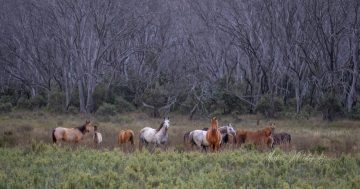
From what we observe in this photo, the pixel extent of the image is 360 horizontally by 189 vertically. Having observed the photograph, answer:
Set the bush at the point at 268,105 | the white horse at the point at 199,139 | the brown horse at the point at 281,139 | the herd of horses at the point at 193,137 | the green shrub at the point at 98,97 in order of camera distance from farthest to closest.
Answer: the green shrub at the point at 98,97 → the bush at the point at 268,105 → the brown horse at the point at 281,139 → the herd of horses at the point at 193,137 → the white horse at the point at 199,139

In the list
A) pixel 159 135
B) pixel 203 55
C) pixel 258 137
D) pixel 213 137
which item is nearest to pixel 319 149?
pixel 258 137

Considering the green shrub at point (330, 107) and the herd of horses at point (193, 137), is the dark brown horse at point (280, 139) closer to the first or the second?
the herd of horses at point (193, 137)

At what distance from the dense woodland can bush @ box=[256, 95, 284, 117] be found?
69mm

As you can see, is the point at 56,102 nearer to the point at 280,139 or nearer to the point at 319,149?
the point at 280,139

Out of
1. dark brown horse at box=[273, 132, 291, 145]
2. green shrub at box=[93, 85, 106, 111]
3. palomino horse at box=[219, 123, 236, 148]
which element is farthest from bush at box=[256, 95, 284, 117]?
palomino horse at box=[219, 123, 236, 148]

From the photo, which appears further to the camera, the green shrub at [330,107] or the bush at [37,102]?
the bush at [37,102]

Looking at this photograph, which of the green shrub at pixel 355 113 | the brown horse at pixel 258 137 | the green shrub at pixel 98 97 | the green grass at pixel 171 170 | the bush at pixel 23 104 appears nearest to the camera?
the green grass at pixel 171 170

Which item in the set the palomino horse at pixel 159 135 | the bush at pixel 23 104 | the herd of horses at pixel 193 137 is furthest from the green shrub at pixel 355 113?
the bush at pixel 23 104

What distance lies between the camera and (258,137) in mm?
16328

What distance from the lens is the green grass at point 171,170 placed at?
9.95 meters

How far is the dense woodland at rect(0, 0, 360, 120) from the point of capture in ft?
108

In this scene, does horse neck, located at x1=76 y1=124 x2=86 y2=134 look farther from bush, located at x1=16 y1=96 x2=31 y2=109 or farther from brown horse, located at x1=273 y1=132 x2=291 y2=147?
bush, located at x1=16 y1=96 x2=31 y2=109

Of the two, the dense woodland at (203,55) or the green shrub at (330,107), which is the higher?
the dense woodland at (203,55)

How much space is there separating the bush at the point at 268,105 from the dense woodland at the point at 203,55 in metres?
0.07
